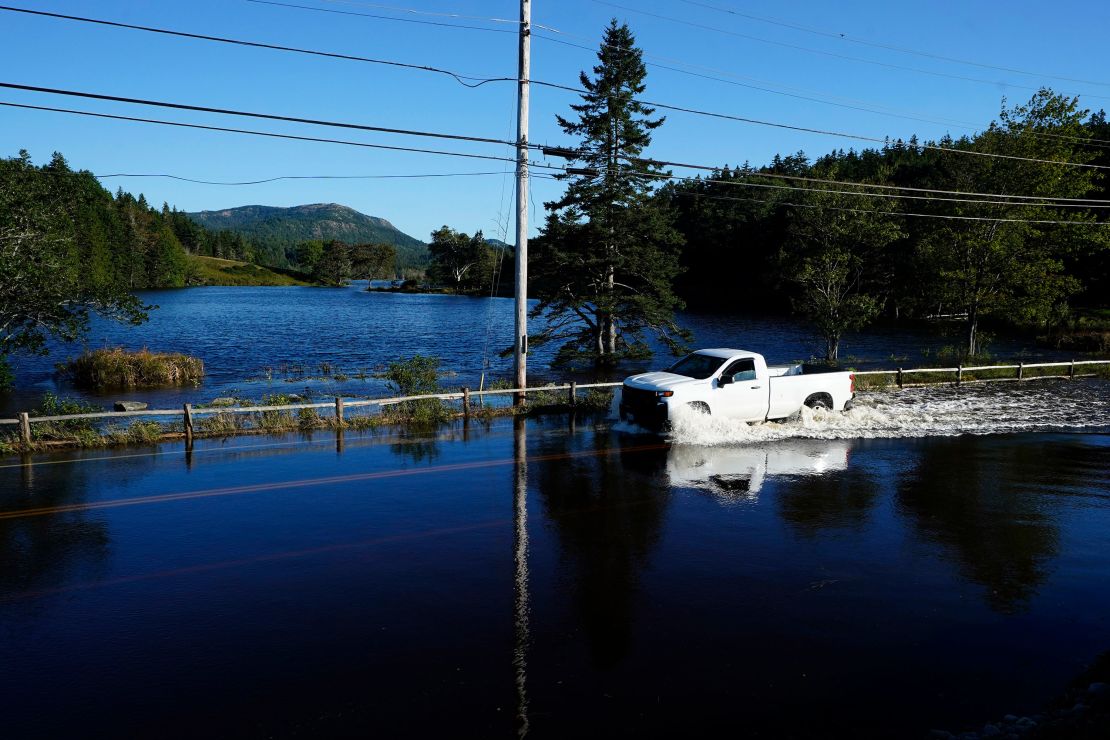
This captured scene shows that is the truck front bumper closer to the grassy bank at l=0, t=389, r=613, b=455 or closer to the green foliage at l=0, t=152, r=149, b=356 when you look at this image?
the grassy bank at l=0, t=389, r=613, b=455

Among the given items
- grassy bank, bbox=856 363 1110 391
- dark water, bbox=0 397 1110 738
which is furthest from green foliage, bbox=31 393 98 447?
grassy bank, bbox=856 363 1110 391

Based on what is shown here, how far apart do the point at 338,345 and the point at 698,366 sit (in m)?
42.0

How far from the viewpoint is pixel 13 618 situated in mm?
7277

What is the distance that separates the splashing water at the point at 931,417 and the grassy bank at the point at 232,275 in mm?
159520

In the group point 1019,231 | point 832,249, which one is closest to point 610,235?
point 832,249

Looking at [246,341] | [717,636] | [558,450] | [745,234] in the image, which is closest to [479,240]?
[745,234]

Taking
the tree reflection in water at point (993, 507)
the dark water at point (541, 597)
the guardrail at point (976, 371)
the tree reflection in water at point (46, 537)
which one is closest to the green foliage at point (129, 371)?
the dark water at point (541, 597)

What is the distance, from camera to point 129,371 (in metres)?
34.4

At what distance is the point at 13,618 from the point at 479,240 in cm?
13526

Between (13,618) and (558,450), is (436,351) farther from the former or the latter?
(13,618)

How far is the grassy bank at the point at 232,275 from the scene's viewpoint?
159837mm

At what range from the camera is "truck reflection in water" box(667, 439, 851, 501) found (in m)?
12.6

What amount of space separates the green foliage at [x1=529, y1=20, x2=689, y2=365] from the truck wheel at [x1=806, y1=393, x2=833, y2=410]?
17.8m

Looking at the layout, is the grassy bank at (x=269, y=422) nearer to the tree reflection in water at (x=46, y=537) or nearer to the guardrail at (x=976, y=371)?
the tree reflection in water at (x=46, y=537)
